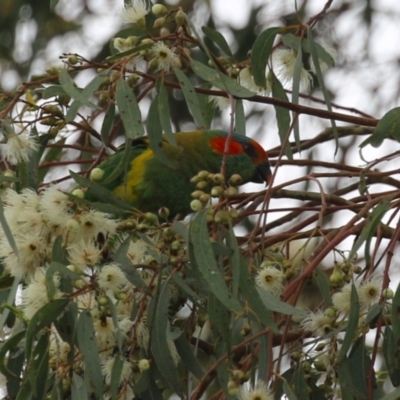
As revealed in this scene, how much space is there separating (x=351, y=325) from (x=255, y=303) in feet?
0.62

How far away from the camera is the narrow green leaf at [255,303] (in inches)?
57.0

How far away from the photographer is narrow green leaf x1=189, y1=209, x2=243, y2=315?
4.58 ft

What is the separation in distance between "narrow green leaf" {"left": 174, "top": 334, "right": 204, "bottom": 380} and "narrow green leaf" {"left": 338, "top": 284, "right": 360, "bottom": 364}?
0.27m

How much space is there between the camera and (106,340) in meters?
1.55

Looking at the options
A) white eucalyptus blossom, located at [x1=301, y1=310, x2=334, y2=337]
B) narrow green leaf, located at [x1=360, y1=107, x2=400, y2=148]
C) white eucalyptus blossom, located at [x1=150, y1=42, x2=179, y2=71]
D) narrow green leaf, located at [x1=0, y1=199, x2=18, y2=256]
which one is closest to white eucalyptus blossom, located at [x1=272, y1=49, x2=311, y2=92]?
narrow green leaf, located at [x1=360, y1=107, x2=400, y2=148]

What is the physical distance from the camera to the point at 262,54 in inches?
74.5

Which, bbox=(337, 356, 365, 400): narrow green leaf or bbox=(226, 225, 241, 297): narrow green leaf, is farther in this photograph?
bbox=(337, 356, 365, 400): narrow green leaf

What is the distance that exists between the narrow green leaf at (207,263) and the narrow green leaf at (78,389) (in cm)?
28

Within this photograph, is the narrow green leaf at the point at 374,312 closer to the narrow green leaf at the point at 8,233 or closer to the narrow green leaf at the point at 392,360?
the narrow green leaf at the point at 392,360

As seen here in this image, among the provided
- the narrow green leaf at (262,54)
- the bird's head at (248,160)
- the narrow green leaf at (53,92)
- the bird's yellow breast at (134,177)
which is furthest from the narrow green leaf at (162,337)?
the bird's head at (248,160)

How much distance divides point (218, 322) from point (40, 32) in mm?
2753

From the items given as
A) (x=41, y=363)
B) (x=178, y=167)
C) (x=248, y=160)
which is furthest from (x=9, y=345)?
(x=248, y=160)

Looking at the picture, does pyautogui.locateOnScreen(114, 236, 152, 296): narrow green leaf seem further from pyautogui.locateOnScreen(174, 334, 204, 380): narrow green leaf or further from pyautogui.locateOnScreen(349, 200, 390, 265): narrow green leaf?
pyautogui.locateOnScreen(349, 200, 390, 265): narrow green leaf

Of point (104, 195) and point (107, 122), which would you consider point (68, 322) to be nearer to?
point (104, 195)
